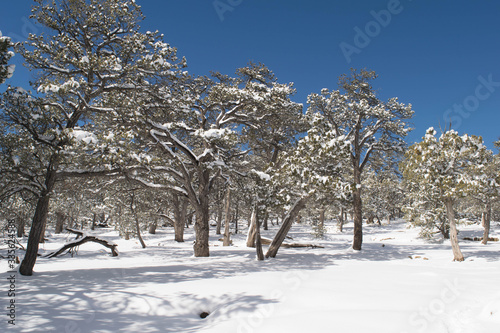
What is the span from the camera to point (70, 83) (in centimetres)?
855

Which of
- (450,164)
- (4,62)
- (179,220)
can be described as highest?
(4,62)

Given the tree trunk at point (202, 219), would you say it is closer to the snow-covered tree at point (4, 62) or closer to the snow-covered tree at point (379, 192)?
the snow-covered tree at point (4, 62)

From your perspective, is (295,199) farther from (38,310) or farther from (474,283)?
(38,310)

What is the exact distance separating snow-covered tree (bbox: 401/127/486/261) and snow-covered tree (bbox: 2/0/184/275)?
42.0 ft

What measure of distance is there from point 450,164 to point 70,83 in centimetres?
1707

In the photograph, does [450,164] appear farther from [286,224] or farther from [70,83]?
[70,83]

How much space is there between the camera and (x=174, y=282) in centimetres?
831

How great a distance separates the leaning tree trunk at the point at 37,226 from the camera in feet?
29.4

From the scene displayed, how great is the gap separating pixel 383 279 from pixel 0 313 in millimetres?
9815

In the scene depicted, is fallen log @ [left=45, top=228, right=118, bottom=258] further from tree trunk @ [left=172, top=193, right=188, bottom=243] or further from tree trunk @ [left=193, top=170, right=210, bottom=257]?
tree trunk @ [left=172, top=193, right=188, bottom=243]

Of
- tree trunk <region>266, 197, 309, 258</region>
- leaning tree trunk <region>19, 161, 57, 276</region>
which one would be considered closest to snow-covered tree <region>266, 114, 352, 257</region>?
tree trunk <region>266, 197, 309, 258</region>

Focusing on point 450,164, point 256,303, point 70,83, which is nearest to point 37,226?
point 70,83

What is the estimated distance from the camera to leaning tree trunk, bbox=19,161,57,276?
8.97m

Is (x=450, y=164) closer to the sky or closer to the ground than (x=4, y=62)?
closer to the ground
